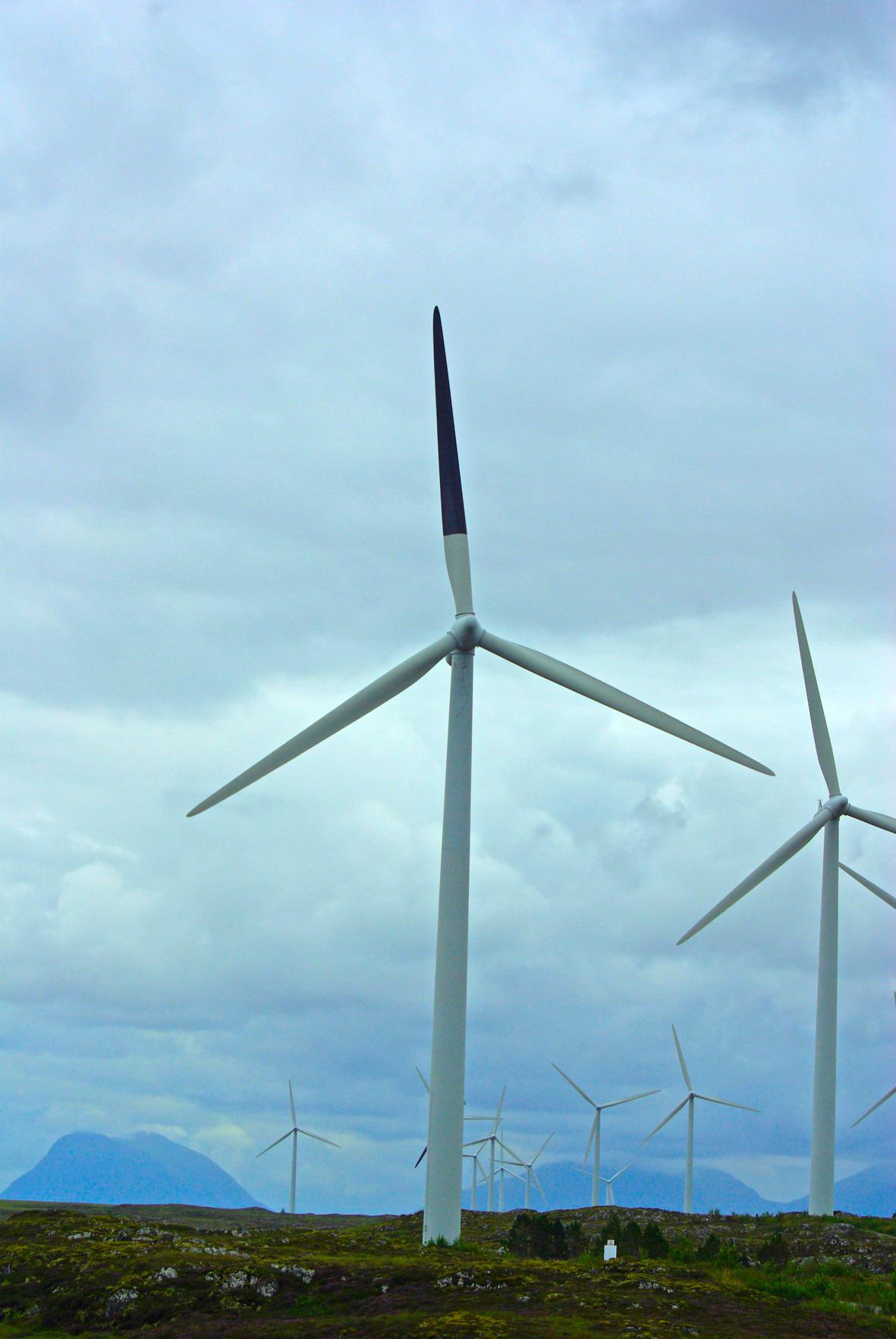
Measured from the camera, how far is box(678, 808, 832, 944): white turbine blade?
7312 centimetres

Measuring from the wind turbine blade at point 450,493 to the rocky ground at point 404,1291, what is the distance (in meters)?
28.2

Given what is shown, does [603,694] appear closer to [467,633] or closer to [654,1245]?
[467,633]

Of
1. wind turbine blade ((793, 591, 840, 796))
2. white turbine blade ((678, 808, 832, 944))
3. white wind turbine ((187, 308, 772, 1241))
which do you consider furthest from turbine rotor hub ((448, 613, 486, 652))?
wind turbine blade ((793, 591, 840, 796))

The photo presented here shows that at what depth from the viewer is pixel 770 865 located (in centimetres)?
8106

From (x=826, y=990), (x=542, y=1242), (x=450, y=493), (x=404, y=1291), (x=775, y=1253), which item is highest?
(x=450, y=493)

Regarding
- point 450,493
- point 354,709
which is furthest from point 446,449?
point 354,709

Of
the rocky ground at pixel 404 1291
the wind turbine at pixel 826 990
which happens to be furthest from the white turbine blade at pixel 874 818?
the rocky ground at pixel 404 1291

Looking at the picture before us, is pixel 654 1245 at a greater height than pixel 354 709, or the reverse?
pixel 354 709

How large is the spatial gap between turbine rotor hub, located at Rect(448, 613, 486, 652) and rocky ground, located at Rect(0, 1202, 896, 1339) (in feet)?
81.7

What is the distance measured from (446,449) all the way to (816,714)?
134ft

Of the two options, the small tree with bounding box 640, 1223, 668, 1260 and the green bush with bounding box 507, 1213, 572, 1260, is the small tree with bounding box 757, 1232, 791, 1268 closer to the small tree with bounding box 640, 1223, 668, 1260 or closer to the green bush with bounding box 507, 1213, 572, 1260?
the small tree with bounding box 640, 1223, 668, 1260

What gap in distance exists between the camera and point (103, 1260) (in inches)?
1807

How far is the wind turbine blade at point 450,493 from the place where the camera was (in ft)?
198

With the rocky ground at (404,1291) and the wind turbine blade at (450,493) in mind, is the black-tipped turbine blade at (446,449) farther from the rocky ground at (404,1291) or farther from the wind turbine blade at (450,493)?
the rocky ground at (404,1291)
